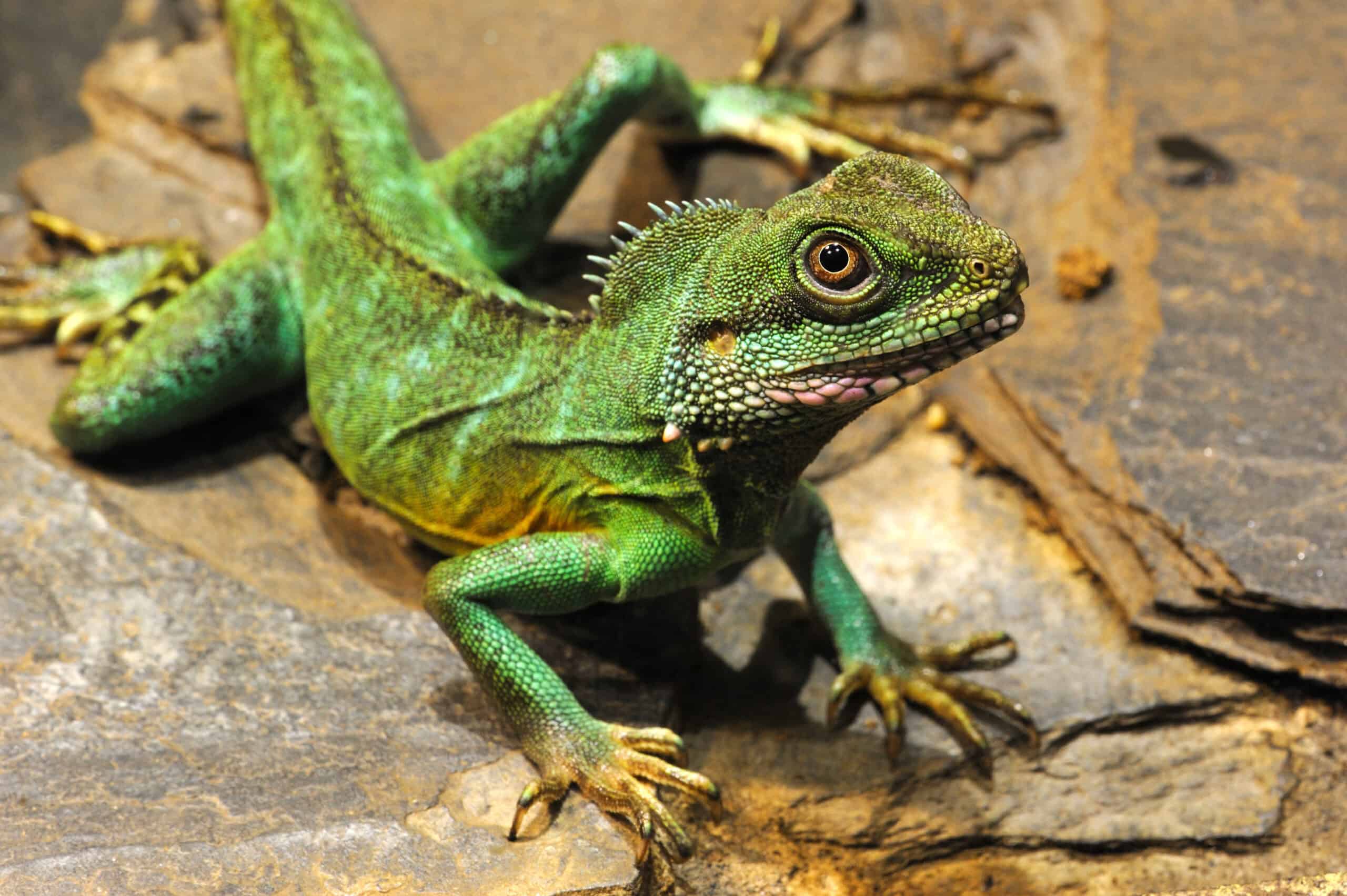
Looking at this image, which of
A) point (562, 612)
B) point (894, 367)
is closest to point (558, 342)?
point (562, 612)

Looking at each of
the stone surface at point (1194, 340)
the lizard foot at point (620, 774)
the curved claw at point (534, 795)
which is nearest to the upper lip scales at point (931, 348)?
the lizard foot at point (620, 774)

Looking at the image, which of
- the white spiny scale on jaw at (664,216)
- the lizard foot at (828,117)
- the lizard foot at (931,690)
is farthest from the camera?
the lizard foot at (828,117)

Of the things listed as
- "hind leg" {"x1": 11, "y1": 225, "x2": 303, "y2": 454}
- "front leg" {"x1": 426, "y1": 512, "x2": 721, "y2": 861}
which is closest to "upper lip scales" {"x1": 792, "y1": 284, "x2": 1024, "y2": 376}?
"front leg" {"x1": 426, "y1": 512, "x2": 721, "y2": 861}

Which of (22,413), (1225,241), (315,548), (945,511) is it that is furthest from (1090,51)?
(22,413)

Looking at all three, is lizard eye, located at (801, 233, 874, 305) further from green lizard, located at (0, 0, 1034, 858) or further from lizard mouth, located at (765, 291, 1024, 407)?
lizard mouth, located at (765, 291, 1024, 407)

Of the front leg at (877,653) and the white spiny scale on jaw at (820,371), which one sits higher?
the white spiny scale on jaw at (820,371)

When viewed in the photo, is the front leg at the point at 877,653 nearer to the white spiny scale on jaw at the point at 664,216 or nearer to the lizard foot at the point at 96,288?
the white spiny scale on jaw at the point at 664,216

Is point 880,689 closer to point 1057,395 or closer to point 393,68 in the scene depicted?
point 1057,395
